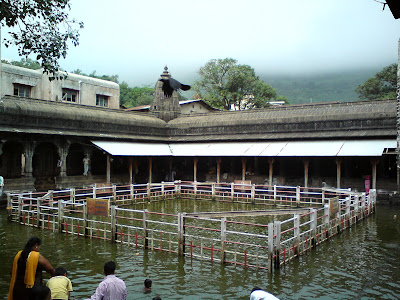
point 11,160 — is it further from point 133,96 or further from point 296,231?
Result: point 133,96

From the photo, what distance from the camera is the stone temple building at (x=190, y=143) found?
21312mm

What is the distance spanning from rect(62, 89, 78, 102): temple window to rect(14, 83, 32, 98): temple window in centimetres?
321

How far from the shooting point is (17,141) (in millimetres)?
20531

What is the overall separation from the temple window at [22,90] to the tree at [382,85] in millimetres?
39938

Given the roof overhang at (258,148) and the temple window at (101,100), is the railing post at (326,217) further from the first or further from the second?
the temple window at (101,100)

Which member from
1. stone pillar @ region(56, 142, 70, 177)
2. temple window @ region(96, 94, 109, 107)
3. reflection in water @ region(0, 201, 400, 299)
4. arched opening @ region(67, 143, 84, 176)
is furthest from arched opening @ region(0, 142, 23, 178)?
temple window @ region(96, 94, 109, 107)

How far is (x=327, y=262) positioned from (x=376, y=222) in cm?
680

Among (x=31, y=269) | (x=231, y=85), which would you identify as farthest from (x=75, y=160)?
(x=231, y=85)

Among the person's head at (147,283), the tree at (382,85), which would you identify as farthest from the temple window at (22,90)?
the tree at (382,85)

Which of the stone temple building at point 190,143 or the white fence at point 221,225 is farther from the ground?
the stone temple building at point 190,143

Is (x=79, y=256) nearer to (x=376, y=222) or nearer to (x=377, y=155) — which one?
(x=376, y=222)

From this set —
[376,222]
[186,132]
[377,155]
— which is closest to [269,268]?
[376,222]

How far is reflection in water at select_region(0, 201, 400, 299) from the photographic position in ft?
27.4

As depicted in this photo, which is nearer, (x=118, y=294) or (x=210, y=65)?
(x=118, y=294)
